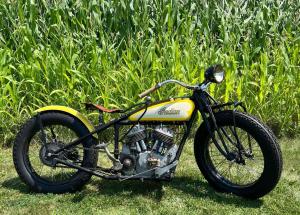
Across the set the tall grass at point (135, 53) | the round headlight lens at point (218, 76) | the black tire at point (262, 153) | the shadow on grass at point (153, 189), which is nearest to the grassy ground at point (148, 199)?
the shadow on grass at point (153, 189)

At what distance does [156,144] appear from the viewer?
4.38 m

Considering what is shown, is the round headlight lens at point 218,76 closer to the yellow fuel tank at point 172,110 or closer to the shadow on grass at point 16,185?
the yellow fuel tank at point 172,110

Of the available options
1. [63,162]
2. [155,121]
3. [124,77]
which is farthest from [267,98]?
[63,162]

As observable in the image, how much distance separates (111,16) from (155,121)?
8.04 ft

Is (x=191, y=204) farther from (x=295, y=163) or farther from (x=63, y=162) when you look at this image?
(x=295, y=163)

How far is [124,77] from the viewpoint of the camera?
19.4 feet

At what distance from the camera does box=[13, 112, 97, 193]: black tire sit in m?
4.50

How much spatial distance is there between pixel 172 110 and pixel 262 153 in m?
0.94

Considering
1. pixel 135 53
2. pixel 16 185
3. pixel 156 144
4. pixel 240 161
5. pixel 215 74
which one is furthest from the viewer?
pixel 135 53

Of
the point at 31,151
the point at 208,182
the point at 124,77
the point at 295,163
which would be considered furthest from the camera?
the point at 124,77

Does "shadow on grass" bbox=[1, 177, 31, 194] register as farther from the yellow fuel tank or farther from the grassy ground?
the yellow fuel tank

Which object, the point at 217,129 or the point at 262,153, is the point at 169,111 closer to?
the point at 217,129

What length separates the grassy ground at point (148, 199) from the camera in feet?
14.0

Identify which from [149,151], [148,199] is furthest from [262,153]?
[148,199]
